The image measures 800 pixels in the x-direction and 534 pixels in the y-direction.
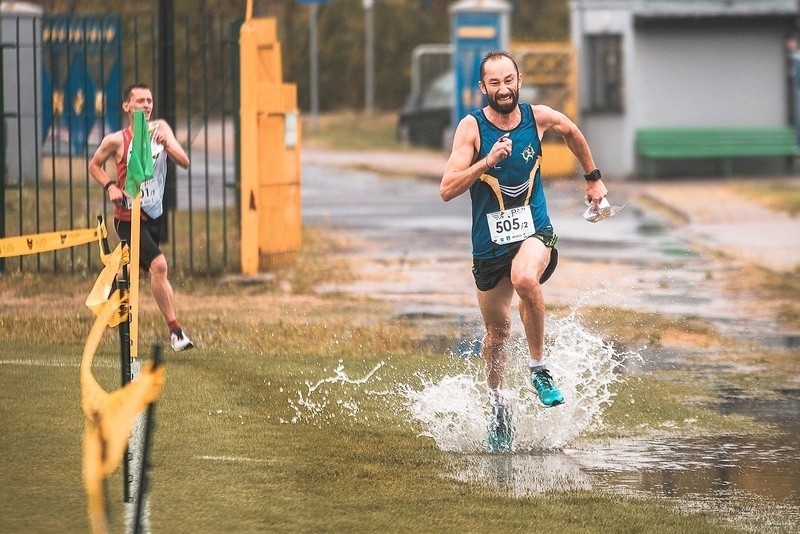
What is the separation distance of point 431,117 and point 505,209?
2744 cm

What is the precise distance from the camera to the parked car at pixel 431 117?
3419cm

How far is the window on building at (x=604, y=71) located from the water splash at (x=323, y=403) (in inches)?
823

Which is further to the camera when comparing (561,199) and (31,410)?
(561,199)

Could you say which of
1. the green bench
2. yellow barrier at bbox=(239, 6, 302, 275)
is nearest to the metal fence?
yellow barrier at bbox=(239, 6, 302, 275)

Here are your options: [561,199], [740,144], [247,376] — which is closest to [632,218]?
[561,199]

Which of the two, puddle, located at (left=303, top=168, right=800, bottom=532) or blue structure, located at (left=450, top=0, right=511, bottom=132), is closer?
puddle, located at (left=303, top=168, right=800, bottom=532)

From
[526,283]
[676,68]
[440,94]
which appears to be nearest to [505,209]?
[526,283]

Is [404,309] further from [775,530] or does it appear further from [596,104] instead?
[596,104]

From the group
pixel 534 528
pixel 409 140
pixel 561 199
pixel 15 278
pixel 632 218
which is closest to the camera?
pixel 534 528

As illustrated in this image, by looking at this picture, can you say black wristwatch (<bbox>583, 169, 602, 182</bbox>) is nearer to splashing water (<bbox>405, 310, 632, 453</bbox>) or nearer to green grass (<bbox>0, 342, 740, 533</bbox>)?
splashing water (<bbox>405, 310, 632, 453</bbox>)

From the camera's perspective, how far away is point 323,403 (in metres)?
8.67

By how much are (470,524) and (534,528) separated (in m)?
0.24

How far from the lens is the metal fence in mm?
13805

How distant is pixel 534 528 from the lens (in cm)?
598
